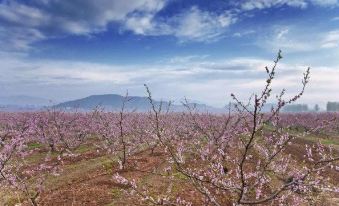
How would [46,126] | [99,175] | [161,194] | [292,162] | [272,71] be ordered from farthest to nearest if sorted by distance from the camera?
[46,126], [292,162], [99,175], [161,194], [272,71]

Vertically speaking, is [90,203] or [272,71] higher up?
[272,71]

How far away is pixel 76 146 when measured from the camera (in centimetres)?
4847

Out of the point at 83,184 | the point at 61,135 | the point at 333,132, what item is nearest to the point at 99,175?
the point at 83,184

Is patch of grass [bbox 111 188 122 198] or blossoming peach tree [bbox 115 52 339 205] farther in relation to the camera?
patch of grass [bbox 111 188 122 198]

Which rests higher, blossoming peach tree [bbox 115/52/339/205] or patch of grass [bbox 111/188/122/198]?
blossoming peach tree [bbox 115/52/339/205]

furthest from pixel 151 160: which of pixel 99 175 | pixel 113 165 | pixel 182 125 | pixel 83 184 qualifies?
pixel 182 125

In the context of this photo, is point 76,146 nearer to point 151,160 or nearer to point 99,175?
point 151,160

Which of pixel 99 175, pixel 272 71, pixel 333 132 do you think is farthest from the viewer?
pixel 333 132

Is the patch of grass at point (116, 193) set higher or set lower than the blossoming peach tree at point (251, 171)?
lower

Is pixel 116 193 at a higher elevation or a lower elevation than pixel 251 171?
lower

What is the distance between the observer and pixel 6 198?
22062 mm

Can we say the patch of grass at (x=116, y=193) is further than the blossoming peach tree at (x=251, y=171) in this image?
Yes

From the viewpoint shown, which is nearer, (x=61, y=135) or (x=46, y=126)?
(x=61, y=135)

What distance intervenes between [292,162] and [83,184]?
2297cm
